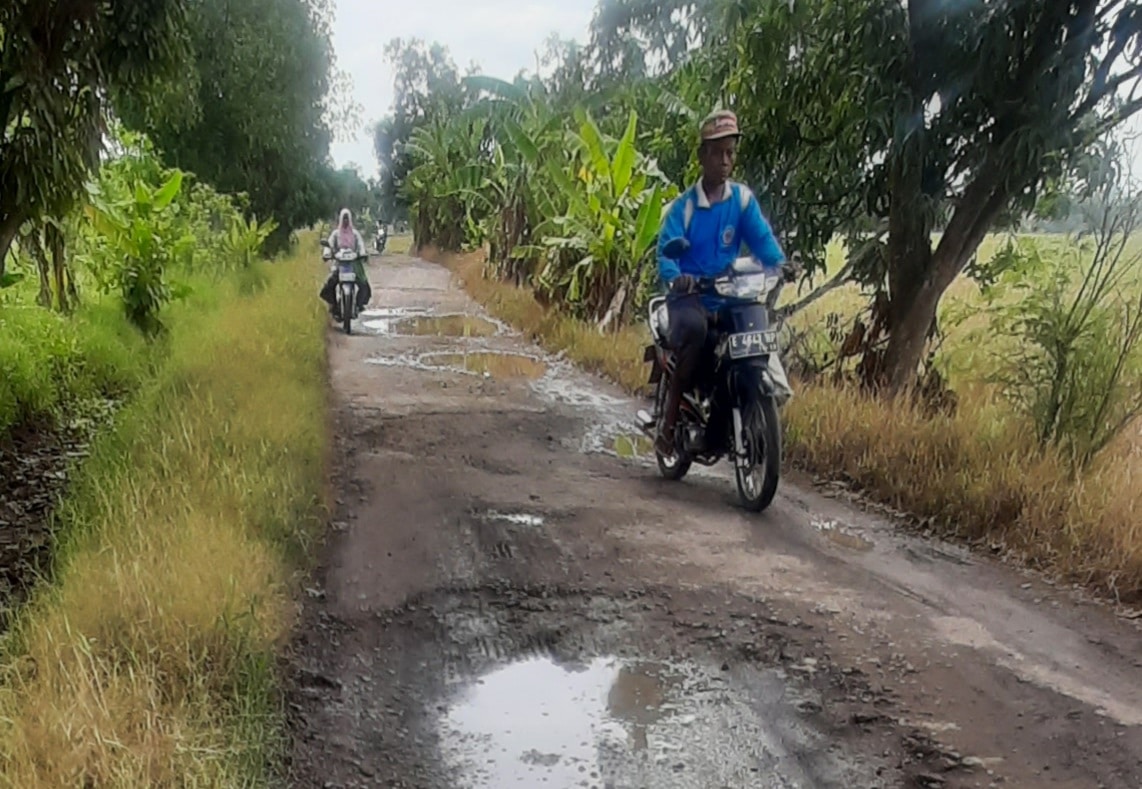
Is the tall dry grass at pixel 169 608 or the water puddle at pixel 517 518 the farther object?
the water puddle at pixel 517 518

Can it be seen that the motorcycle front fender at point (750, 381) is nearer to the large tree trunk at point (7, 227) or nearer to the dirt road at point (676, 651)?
the dirt road at point (676, 651)

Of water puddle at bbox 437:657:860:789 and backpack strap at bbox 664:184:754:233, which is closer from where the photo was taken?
water puddle at bbox 437:657:860:789

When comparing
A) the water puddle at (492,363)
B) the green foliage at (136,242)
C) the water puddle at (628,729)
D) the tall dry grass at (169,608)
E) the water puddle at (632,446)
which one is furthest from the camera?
the water puddle at (492,363)

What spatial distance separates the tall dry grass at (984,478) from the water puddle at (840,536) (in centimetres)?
46

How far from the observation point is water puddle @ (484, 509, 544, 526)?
4945mm

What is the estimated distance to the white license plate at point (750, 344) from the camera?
4.89 metres

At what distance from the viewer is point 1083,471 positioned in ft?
16.4

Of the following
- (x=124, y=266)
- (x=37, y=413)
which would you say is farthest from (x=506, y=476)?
(x=124, y=266)

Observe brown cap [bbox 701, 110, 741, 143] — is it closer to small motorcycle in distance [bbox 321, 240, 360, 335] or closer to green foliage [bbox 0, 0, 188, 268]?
green foliage [bbox 0, 0, 188, 268]

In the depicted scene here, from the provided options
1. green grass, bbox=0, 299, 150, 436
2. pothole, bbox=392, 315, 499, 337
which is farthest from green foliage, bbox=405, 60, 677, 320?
green grass, bbox=0, 299, 150, 436

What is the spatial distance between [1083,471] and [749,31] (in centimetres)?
372

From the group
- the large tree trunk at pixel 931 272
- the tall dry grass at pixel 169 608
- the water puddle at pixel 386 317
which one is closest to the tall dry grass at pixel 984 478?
the large tree trunk at pixel 931 272

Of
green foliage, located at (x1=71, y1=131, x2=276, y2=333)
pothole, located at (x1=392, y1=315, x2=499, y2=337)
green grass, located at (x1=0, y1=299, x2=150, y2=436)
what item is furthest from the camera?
pothole, located at (x1=392, y1=315, x2=499, y2=337)

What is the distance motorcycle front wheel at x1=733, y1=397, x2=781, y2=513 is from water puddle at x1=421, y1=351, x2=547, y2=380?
15.4 feet
